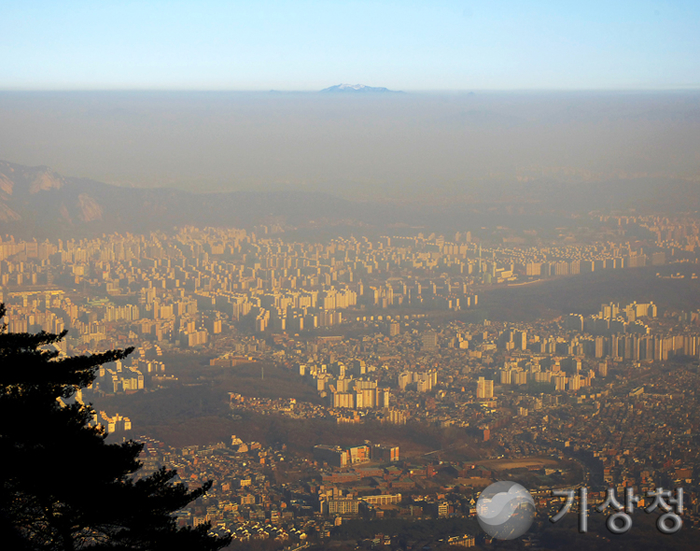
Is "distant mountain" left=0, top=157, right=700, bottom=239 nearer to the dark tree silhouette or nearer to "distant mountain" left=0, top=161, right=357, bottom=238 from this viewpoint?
"distant mountain" left=0, top=161, right=357, bottom=238

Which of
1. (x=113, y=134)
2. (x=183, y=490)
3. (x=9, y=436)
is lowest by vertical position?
(x=183, y=490)

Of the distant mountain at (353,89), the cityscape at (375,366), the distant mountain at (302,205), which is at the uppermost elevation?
the distant mountain at (353,89)

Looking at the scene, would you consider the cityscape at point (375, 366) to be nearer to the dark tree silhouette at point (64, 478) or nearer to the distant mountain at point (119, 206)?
the distant mountain at point (119, 206)

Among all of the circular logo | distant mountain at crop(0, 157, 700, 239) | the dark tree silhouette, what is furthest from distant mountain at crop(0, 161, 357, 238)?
the dark tree silhouette

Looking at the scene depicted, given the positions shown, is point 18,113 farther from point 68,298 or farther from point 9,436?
point 9,436

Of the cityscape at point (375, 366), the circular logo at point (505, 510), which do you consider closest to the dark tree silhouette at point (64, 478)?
the cityscape at point (375, 366)

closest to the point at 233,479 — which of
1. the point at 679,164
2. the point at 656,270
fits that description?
the point at 656,270

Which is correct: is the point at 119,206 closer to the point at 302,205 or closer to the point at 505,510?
the point at 302,205
